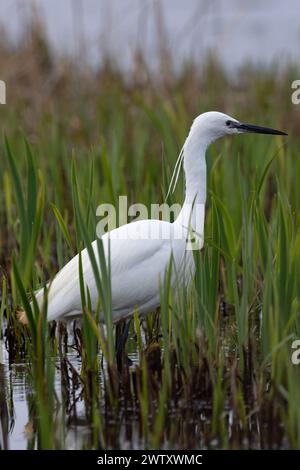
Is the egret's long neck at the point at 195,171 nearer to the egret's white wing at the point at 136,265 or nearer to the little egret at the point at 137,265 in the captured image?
the little egret at the point at 137,265

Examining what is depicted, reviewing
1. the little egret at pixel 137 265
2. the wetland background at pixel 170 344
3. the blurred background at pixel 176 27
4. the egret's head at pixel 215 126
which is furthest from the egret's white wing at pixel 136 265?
the blurred background at pixel 176 27

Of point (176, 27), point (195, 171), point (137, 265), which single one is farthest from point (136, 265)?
point (176, 27)

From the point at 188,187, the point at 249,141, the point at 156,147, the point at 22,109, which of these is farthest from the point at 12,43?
the point at 188,187

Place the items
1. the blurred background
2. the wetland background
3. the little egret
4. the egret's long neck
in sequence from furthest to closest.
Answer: the blurred background, the egret's long neck, the little egret, the wetland background

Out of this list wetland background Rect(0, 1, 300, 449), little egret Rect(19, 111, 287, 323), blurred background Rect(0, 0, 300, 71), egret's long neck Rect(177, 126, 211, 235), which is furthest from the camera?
blurred background Rect(0, 0, 300, 71)

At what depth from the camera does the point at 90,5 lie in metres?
16.4

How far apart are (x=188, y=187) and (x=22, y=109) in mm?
4400

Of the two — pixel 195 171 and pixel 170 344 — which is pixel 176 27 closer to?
pixel 195 171

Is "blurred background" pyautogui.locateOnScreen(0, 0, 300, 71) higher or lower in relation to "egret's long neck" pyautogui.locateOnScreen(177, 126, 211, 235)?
higher

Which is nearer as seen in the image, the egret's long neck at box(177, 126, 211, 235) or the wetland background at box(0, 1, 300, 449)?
the wetland background at box(0, 1, 300, 449)

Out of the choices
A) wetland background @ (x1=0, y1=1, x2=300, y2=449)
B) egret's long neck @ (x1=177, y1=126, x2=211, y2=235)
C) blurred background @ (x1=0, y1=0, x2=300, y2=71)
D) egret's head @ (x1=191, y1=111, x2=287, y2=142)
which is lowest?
wetland background @ (x1=0, y1=1, x2=300, y2=449)

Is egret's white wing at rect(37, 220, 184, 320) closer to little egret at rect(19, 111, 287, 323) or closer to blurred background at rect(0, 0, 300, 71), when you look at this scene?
little egret at rect(19, 111, 287, 323)

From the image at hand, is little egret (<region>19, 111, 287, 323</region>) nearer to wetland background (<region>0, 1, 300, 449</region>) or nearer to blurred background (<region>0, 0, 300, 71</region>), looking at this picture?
wetland background (<region>0, 1, 300, 449</region>)

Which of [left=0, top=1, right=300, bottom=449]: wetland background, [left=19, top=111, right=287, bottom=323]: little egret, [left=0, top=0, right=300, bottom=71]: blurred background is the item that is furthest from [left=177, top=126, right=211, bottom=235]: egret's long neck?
[left=0, top=0, right=300, bottom=71]: blurred background
